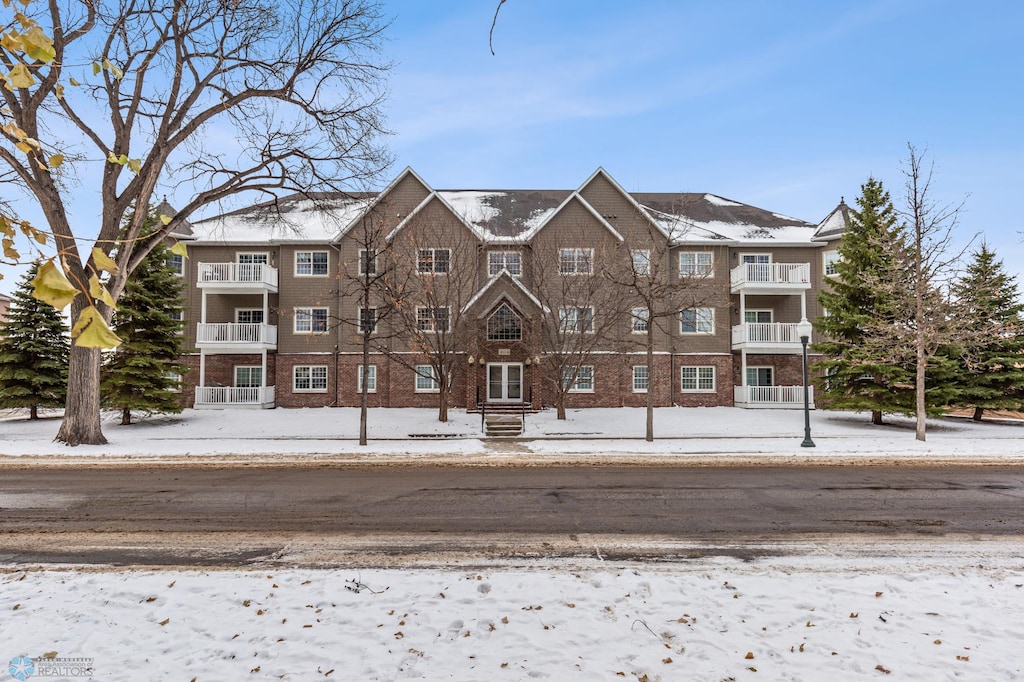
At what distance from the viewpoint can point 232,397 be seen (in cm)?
2723

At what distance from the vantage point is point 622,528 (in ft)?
25.1

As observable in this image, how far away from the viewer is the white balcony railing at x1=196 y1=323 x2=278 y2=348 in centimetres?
2691

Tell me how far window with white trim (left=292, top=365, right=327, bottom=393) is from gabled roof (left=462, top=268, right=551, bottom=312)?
8962 millimetres

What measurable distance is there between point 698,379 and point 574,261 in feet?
30.0

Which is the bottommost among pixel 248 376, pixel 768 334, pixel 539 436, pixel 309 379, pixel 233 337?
pixel 539 436

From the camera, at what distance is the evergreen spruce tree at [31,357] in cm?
2412

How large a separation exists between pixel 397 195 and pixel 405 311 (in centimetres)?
988

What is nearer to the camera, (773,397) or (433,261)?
(433,261)

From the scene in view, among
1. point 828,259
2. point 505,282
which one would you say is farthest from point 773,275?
point 505,282

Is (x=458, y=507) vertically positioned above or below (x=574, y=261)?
below

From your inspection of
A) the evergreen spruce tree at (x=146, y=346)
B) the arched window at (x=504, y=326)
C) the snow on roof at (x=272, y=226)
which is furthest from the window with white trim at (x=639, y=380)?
the evergreen spruce tree at (x=146, y=346)

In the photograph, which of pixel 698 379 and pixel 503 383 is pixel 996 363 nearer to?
pixel 698 379

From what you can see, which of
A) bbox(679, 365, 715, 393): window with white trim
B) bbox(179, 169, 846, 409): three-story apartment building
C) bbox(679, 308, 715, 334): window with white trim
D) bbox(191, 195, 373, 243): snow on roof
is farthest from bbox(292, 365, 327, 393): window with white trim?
bbox(679, 308, 715, 334): window with white trim

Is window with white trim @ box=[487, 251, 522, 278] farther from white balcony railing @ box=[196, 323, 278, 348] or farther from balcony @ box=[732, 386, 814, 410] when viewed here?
balcony @ box=[732, 386, 814, 410]
